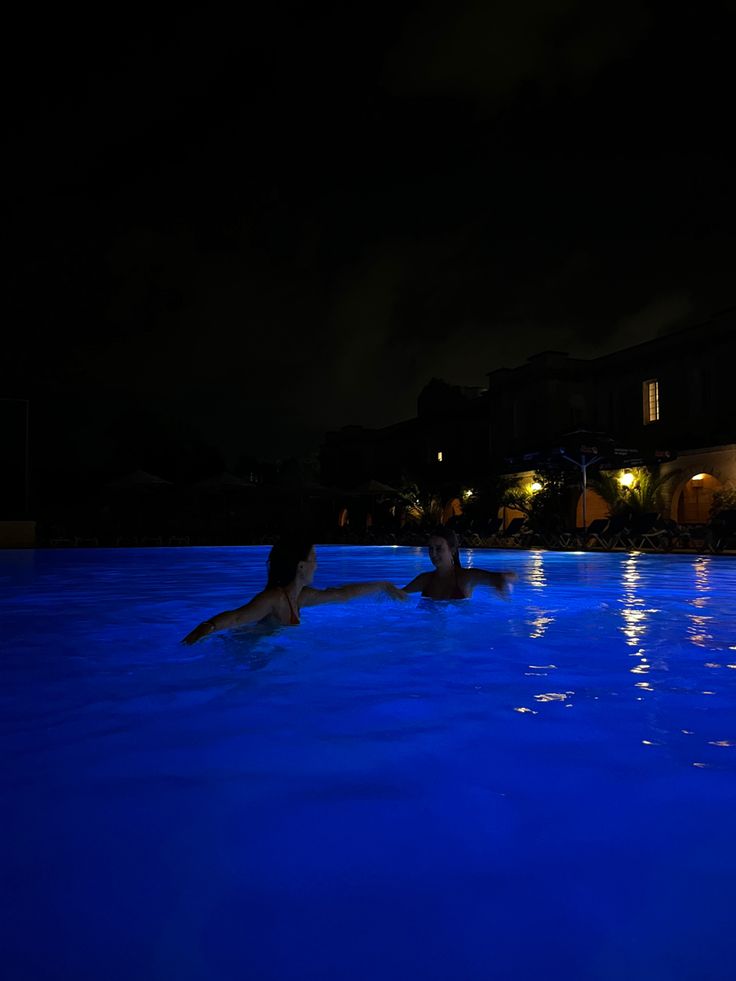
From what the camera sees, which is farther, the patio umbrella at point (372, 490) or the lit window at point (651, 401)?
the patio umbrella at point (372, 490)

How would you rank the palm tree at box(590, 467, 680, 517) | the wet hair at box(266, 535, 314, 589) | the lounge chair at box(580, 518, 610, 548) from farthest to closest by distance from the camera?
the palm tree at box(590, 467, 680, 517)
the lounge chair at box(580, 518, 610, 548)
the wet hair at box(266, 535, 314, 589)

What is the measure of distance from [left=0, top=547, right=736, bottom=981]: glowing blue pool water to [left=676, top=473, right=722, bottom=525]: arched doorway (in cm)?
1966

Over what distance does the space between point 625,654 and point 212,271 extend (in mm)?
31010

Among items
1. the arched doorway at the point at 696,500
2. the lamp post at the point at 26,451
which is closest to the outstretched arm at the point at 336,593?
the arched doorway at the point at 696,500

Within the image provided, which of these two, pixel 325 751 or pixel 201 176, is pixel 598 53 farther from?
pixel 325 751

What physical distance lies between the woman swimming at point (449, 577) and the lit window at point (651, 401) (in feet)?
63.4

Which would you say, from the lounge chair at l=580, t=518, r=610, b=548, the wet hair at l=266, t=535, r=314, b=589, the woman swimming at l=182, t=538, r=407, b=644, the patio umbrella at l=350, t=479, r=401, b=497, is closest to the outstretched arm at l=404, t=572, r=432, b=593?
the woman swimming at l=182, t=538, r=407, b=644

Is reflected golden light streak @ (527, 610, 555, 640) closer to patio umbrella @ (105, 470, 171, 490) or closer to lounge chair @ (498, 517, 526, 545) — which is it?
lounge chair @ (498, 517, 526, 545)

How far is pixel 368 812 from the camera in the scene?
2.30 m

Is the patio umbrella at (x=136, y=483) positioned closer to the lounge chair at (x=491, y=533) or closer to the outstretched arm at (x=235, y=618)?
→ the lounge chair at (x=491, y=533)

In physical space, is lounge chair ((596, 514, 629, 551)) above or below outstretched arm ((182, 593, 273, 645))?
above

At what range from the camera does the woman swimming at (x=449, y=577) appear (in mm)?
6945

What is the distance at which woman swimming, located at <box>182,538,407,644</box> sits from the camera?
495 cm

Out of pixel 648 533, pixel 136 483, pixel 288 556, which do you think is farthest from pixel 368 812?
pixel 136 483
